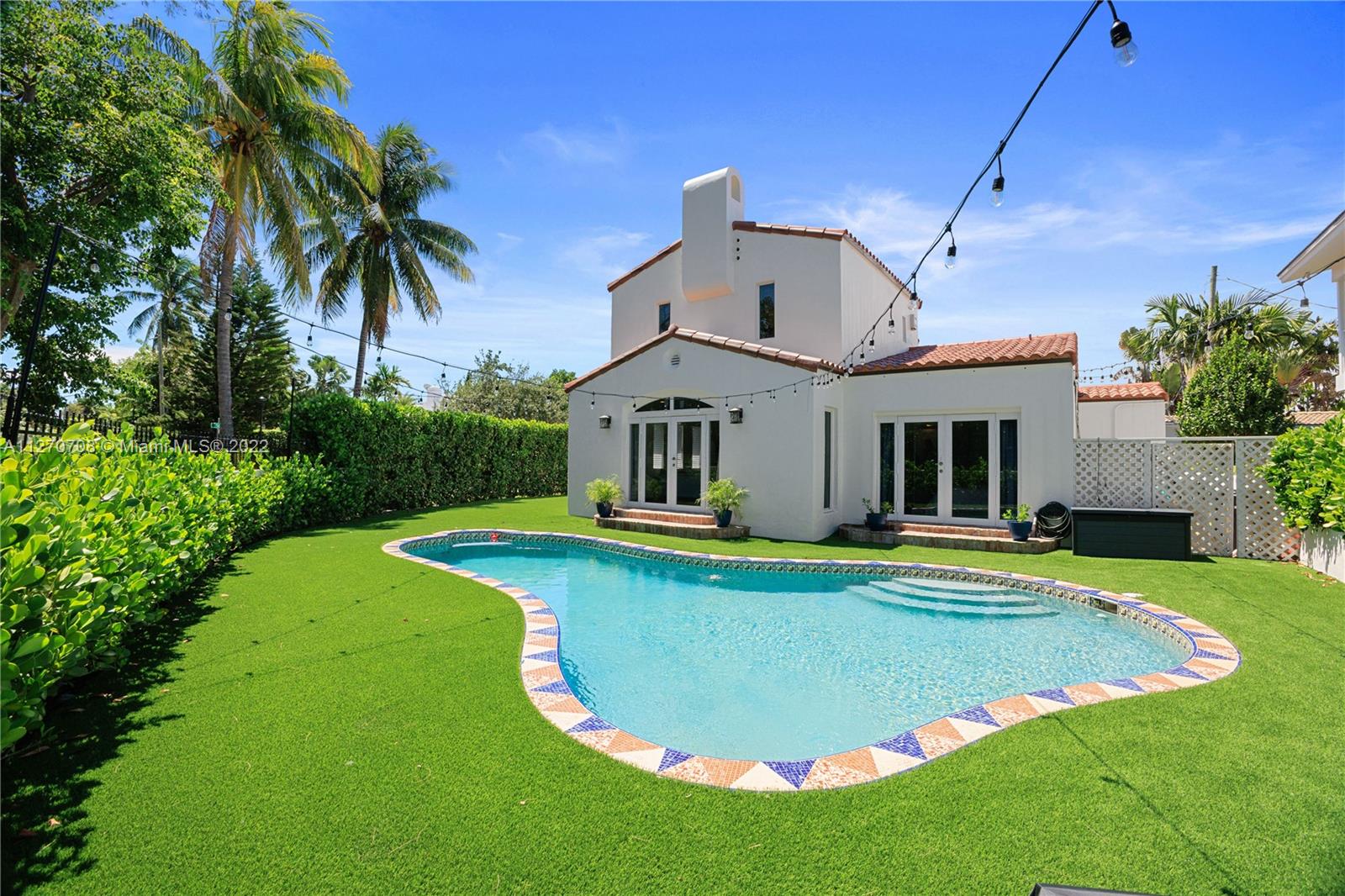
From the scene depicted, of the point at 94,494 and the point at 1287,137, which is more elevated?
the point at 1287,137

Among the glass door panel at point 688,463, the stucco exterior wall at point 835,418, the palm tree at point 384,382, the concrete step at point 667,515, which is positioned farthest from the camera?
the palm tree at point 384,382

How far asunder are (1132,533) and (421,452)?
18326 millimetres

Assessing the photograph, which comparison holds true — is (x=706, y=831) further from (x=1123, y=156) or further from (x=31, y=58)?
(x=31, y=58)

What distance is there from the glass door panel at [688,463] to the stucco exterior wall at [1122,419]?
36.5 feet

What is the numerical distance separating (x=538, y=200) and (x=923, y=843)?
16.6m

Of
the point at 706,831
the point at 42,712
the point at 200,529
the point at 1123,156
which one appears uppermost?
the point at 1123,156

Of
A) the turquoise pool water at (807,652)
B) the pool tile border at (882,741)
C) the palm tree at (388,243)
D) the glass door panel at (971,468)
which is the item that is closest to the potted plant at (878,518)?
the glass door panel at (971,468)

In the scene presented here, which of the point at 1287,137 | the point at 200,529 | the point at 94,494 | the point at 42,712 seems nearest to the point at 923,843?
the point at 42,712

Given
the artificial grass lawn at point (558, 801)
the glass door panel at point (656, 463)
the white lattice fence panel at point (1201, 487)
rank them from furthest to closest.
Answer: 1. the glass door panel at point (656, 463)
2. the white lattice fence panel at point (1201, 487)
3. the artificial grass lawn at point (558, 801)

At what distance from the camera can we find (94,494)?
472 centimetres

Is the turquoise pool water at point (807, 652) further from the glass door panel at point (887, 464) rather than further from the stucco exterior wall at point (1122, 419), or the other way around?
the stucco exterior wall at point (1122, 419)

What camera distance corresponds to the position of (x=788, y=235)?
1564 cm

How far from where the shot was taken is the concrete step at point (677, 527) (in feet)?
44.8

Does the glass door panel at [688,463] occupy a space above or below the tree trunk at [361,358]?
below
